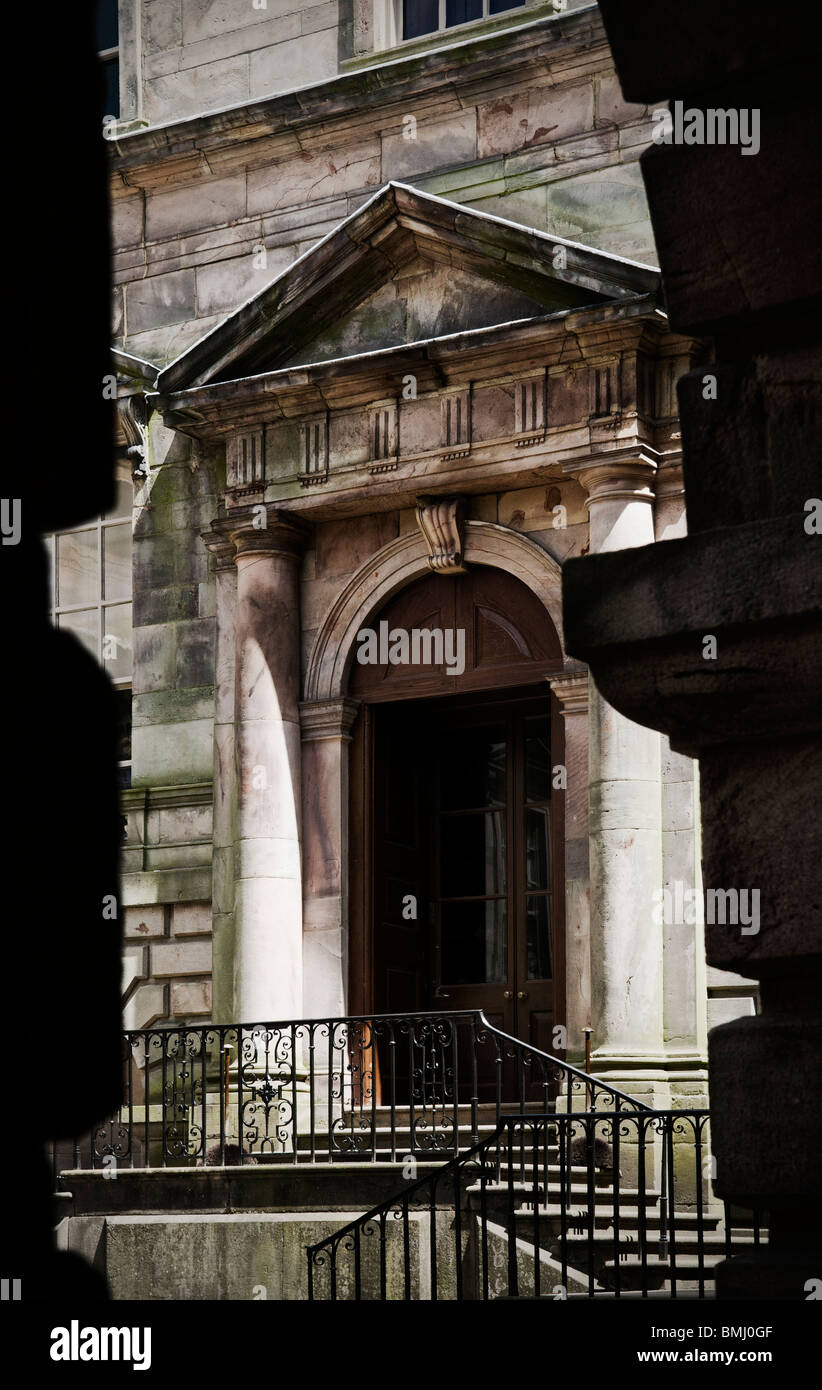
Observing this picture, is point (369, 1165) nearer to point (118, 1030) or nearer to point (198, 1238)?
point (198, 1238)

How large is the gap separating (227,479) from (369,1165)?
19.8ft

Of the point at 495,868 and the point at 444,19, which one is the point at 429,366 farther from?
the point at 495,868

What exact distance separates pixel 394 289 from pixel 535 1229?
7.91 m

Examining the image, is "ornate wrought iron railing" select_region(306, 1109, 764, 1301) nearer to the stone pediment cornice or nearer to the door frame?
the door frame

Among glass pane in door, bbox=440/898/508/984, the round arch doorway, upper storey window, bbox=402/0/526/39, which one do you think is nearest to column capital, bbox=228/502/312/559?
the round arch doorway

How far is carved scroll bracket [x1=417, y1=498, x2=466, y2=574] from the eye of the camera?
14.7 metres

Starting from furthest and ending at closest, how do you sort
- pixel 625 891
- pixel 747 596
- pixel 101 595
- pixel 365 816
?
pixel 101 595, pixel 365 816, pixel 625 891, pixel 747 596

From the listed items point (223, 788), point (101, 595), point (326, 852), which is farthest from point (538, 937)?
point (101, 595)

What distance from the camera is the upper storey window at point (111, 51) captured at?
17609 mm

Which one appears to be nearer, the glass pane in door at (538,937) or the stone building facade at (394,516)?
the stone building facade at (394,516)

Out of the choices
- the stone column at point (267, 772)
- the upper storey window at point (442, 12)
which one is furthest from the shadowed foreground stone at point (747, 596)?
the upper storey window at point (442, 12)

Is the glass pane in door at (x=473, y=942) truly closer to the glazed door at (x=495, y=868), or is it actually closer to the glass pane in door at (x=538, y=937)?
the glazed door at (x=495, y=868)

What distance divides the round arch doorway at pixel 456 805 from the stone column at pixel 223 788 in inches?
38.2

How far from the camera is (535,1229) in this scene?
9.88m
